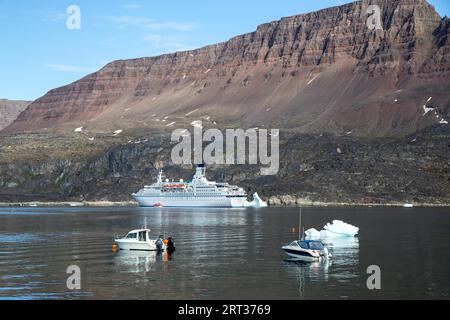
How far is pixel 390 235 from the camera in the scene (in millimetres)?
96562

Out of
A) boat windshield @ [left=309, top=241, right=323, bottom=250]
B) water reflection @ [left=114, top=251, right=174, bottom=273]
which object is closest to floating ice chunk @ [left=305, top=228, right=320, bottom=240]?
boat windshield @ [left=309, top=241, right=323, bottom=250]

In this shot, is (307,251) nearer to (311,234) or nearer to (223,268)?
(223,268)

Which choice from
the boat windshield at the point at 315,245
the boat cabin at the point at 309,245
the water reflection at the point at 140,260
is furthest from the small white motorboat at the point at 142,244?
the boat windshield at the point at 315,245

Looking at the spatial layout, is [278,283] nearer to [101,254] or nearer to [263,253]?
[263,253]

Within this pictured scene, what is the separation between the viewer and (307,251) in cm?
6650

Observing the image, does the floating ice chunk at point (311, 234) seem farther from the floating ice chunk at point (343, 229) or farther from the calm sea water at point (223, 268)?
the floating ice chunk at point (343, 229)

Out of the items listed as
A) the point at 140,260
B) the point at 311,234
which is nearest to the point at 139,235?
the point at 140,260

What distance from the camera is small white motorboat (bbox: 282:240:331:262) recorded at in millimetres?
66375

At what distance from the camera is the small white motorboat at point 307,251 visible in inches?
2613

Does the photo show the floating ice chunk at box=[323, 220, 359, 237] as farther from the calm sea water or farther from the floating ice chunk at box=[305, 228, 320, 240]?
the floating ice chunk at box=[305, 228, 320, 240]

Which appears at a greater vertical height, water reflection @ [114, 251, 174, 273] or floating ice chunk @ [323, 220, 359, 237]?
floating ice chunk @ [323, 220, 359, 237]

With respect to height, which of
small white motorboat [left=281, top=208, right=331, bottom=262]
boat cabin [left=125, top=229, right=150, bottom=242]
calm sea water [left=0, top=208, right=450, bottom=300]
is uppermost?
boat cabin [left=125, top=229, right=150, bottom=242]
